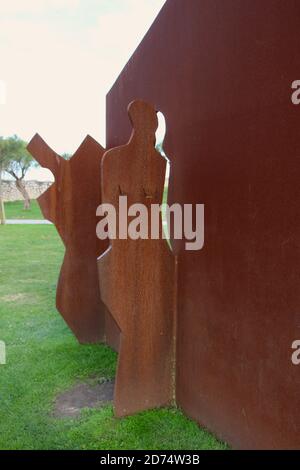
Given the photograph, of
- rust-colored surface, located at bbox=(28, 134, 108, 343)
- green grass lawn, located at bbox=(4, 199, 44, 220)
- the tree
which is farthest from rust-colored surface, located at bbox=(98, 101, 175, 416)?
the tree

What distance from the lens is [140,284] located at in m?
2.58

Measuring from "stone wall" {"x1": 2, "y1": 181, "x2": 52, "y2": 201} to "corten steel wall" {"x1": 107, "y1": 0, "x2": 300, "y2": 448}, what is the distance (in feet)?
85.8

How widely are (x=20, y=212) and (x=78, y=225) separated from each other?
→ 20500 millimetres

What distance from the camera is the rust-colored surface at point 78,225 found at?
3783 millimetres

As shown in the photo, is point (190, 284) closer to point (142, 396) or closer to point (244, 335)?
point (244, 335)

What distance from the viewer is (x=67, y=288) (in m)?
3.85

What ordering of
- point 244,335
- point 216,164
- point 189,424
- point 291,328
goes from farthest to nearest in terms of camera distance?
1. point 189,424
2. point 216,164
3. point 244,335
4. point 291,328

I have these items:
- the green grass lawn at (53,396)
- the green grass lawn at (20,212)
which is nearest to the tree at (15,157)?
the green grass lawn at (20,212)

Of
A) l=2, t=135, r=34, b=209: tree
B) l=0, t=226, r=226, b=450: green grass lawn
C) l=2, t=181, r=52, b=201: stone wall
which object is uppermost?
l=2, t=135, r=34, b=209: tree

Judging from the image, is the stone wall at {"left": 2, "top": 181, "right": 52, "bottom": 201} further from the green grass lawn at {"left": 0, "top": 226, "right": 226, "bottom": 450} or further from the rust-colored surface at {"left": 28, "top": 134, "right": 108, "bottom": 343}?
the rust-colored surface at {"left": 28, "top": 134, "right": 108, "bottom": 343}

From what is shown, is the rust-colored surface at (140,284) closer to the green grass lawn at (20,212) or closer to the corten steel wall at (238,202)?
the corten steel wall at (238,202)

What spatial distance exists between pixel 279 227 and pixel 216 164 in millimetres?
552

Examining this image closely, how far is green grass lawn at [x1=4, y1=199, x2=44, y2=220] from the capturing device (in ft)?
70.6
